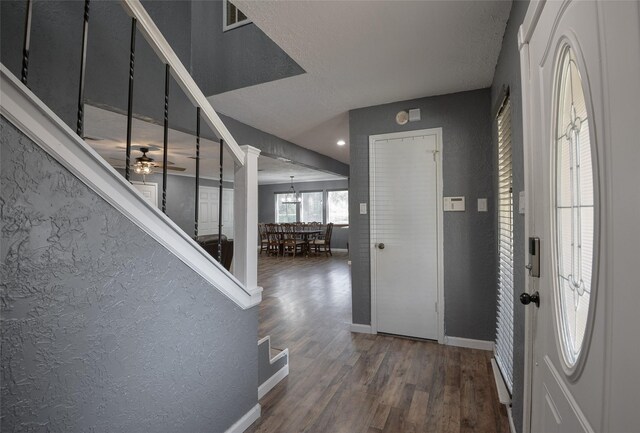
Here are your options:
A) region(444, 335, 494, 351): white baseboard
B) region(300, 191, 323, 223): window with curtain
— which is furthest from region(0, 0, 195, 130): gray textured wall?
region(300, 191, 323, 223): window with curtain

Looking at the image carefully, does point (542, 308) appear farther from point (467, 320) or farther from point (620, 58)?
point (467, 320)

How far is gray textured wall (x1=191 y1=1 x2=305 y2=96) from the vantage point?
2.55 metres

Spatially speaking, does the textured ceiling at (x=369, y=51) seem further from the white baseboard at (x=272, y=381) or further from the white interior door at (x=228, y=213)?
the white interior door at (x=228, y=213)

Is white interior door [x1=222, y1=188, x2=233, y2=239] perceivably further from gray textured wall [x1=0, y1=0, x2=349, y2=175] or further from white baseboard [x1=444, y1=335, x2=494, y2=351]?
white baseboard [x1=444, y1=335, x2=494, y2=351]

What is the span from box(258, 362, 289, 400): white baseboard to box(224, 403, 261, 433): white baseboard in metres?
0.19

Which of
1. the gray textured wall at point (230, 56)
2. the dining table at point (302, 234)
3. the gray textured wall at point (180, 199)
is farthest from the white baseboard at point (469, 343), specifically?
the gray textured wall at point (180, 199)

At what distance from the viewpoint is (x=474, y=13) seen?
1.72 meters

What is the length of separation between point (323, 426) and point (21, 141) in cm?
185

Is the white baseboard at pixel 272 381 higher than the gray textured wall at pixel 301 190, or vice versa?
the gray textured wall at pixel 301 190

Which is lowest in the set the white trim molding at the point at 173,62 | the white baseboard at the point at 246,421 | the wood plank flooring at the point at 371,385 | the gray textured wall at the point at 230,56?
the wood plank flooring at the point at 371,385

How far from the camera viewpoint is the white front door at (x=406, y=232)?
2945mm

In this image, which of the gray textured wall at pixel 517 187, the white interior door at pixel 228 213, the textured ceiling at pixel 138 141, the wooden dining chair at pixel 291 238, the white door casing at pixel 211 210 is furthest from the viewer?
the white interior door at pixel 228 213

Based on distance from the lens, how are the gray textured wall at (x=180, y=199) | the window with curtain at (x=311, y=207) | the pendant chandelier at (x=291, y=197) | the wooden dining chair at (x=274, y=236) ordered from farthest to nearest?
the pendant chandelier at (x=291, y=197) → the window with curtain at (x=311, y=207) → the wooden dining chair at (x=274, y=236) → the gray textured wall at (x=180, y=199)

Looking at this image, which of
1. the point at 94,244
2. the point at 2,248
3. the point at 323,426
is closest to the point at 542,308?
the point at 323,426
